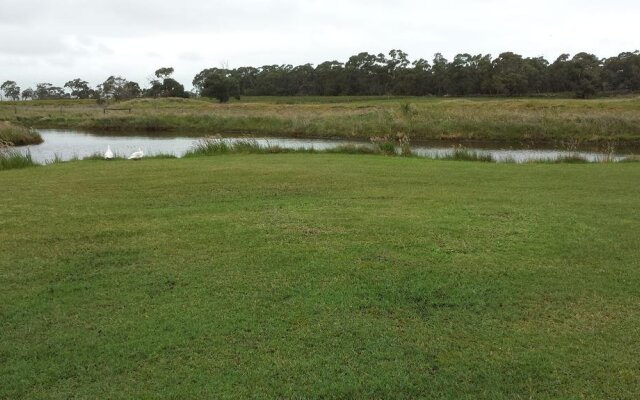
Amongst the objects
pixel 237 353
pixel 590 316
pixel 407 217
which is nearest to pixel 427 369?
pixel 237 353

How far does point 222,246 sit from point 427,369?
3.17 metres

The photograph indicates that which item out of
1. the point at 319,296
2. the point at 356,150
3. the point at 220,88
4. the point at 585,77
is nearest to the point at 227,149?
the point at 356,150

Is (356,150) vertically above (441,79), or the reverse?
(441,79)

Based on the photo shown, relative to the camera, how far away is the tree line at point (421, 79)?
80.8 meters

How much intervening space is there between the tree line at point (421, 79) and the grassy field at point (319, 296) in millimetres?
75857

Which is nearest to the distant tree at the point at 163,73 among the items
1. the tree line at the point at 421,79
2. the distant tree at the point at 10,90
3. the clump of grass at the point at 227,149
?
the tree line at the point at 421,79

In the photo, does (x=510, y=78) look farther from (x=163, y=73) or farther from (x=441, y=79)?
(x=163, y=73)

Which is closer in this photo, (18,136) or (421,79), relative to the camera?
(18,136)

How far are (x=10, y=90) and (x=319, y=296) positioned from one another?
140638 mm

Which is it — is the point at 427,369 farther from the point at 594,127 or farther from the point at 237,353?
the point at 594,127

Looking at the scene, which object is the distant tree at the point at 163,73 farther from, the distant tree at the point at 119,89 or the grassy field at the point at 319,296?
the grassy field at the point at 319,296

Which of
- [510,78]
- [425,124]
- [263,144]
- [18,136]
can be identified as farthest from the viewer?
[510,78]

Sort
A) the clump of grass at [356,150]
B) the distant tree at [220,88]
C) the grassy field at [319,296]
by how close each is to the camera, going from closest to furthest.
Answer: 1. the grassy field at [319,296]
2. the clump of grass at [356,150]
3. the distant tree at [220,88]

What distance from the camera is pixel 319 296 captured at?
4797 mm
